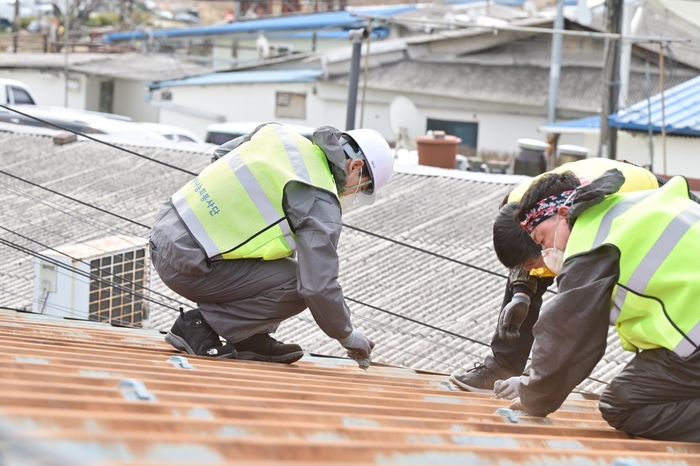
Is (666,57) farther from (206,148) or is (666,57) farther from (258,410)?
(258,410)

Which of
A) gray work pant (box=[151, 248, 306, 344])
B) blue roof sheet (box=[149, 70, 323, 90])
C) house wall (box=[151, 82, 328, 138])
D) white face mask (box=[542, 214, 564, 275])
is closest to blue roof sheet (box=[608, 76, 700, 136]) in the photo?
gray work pant (box=[151, 248, 306, 344])

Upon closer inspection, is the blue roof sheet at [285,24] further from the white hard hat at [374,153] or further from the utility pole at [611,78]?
the white hard hat at [374,153]

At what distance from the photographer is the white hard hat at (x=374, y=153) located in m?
4.61

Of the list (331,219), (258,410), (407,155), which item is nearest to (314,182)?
(331,219)

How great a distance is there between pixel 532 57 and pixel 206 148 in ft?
54.6

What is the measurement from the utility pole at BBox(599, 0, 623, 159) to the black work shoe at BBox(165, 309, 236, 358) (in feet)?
41.1

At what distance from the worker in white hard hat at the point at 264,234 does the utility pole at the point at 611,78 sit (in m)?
12.3

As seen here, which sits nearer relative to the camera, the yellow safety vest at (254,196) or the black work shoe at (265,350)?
the yellow safety vest at (254,196)

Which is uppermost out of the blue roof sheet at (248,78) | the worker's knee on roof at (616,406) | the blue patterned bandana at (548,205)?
the blue roof sheet at (248,78)

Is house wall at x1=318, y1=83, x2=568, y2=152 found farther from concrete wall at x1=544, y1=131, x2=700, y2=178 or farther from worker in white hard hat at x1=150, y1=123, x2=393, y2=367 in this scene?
worker in white hard hat at x1=150, y1=123, x2=393, y2=367

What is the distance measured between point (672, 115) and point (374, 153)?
38.7ft

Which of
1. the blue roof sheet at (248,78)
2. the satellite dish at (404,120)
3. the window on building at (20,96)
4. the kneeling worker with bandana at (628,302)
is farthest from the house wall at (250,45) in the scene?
the kneeling worker with bandana at (628,302)

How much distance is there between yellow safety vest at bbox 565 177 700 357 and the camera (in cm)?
329

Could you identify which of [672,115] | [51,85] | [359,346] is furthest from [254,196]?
[51,85]
